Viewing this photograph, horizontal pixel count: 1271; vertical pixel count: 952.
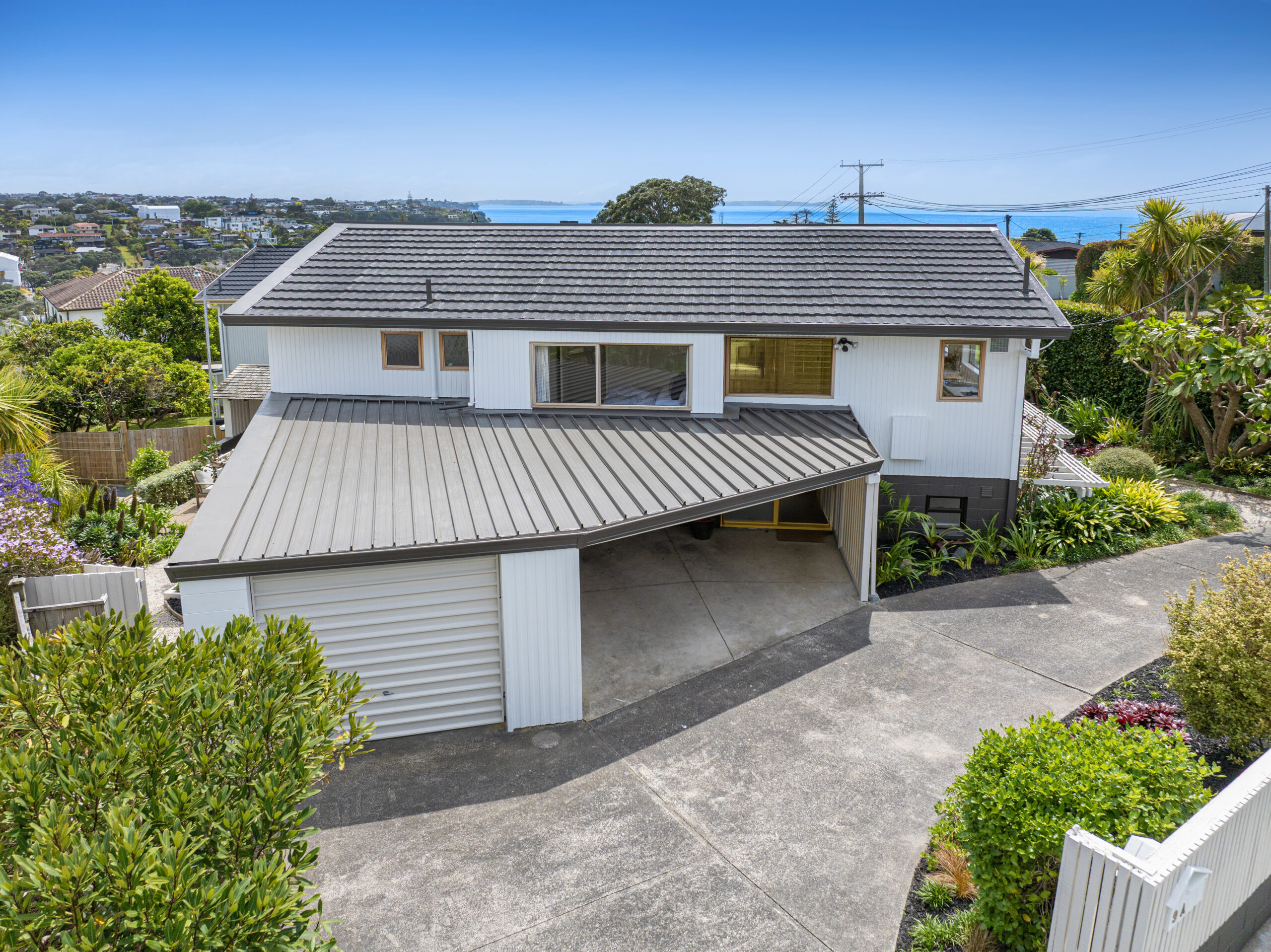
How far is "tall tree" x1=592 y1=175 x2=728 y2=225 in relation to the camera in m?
65.7

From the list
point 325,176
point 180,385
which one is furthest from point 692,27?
point 325,176

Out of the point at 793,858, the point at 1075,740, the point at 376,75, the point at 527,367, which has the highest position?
the point at 376,75

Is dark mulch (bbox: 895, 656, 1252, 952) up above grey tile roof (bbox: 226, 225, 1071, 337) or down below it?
below

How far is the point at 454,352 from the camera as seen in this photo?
14.7 meters

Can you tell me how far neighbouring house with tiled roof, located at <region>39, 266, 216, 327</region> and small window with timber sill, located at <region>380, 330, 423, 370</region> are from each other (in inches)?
2151

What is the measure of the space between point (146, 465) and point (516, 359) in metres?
13.9

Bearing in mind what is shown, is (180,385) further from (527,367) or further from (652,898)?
(652,898)

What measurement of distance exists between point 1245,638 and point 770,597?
6.40 meters

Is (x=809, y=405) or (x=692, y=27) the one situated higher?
(x=692, y=27)

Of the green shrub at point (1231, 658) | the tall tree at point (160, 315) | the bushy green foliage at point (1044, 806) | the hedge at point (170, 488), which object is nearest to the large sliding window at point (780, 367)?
the green shrub at point (1231, 658)

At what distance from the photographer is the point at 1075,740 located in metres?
6.23

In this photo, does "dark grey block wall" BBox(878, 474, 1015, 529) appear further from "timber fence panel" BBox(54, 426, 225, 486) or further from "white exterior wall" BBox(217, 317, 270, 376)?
"white exterior wall" BBox(217, 317, 270, 376)

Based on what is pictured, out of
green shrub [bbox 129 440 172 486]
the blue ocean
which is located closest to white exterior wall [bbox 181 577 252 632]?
green shrub [bbox 129 440 172 486]

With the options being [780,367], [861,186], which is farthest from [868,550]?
[861,186]
